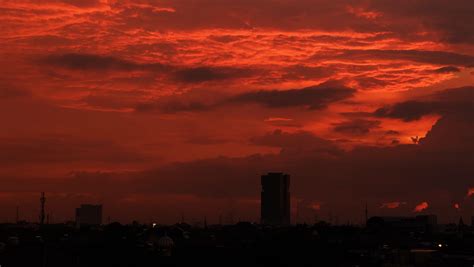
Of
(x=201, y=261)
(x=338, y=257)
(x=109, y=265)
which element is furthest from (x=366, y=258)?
(x=109, y=265)

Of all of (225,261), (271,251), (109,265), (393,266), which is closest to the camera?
(393,266)

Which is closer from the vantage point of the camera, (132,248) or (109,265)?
(109,265)

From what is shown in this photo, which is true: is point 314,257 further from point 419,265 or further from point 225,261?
point 419,265

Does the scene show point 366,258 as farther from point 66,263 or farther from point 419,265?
point 66,263

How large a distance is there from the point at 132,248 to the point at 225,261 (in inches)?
901

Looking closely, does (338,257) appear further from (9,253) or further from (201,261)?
(9,253)

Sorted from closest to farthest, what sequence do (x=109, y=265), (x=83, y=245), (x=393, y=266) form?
(x=393, y=266)
(x=109, y=265)
(x=83, y=245)

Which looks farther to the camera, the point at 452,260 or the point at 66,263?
the point at 66,263

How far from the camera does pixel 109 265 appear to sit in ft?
360

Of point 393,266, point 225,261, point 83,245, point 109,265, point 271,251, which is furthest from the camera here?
point 83,245

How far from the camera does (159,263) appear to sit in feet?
377

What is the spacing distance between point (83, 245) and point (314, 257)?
4523 cm

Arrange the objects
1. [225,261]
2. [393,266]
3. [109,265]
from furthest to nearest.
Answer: [225,261] → [109,265] → [393,266]

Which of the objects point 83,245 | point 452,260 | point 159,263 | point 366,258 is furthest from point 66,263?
point 452,260
